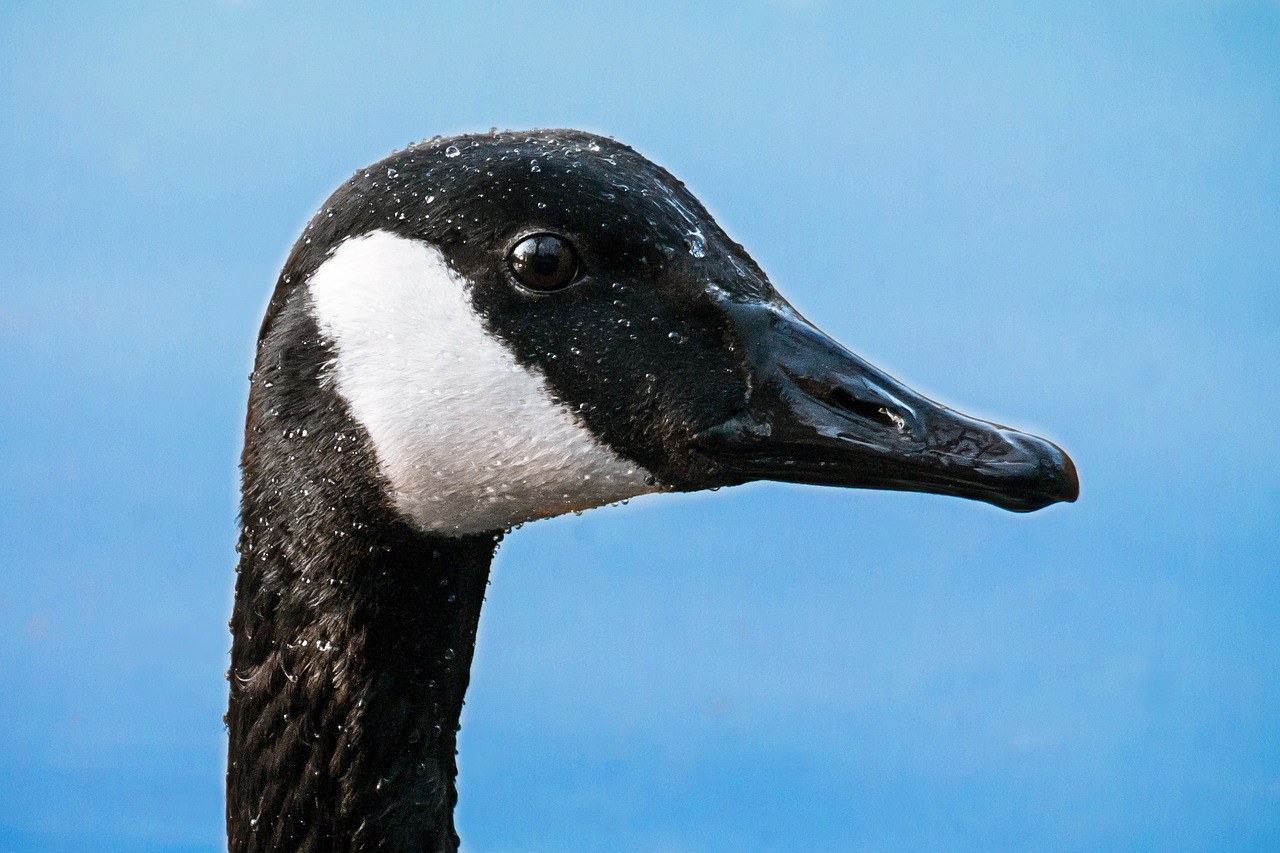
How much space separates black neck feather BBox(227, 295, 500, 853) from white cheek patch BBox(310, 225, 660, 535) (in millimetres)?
62

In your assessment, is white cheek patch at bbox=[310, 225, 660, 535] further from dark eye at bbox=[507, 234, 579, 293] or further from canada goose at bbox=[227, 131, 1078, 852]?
dark eye at bbox=[507, 234, 579, 293]

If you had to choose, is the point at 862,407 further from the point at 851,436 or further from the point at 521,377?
the point at 521,377

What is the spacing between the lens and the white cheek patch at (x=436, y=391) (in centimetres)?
214

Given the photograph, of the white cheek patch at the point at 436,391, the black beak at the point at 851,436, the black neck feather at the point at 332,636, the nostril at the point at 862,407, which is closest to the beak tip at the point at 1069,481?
the black beak at the point at 851,436

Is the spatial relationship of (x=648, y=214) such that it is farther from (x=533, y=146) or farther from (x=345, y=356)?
(x=345, y=356)

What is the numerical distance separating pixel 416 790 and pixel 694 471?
86 cm

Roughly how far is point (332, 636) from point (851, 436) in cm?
101

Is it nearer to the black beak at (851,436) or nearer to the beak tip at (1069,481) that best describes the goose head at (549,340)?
the black beak at (851,436)

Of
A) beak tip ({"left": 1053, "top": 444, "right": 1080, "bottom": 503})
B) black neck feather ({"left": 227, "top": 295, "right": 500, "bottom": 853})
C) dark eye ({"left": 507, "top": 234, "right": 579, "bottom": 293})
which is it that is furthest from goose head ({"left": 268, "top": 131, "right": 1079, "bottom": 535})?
beak tip ({"left": 1053, "top": 444, "right": 1080, "bottom": 503})

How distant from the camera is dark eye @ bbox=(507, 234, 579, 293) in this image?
2129 mm

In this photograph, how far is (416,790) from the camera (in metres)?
2.46

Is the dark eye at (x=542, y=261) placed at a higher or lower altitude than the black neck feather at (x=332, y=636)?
higher

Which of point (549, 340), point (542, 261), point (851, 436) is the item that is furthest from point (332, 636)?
point (851, 436)

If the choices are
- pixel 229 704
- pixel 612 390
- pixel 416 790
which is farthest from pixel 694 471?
pixel 229 704
